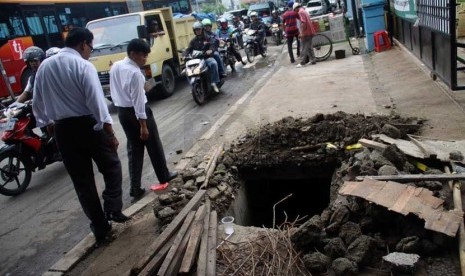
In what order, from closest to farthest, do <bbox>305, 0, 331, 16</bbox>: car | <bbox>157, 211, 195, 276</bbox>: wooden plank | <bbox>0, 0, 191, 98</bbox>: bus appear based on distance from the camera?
<bbox>157, 211, 195, 276</bbox>: wooden plank
<bbox>0, 0, 191, 98</bbox>: bus
<bbox>305, 0, 331, 16</bbox>: car

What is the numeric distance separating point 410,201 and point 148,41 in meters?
8.63

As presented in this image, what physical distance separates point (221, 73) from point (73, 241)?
676 cm

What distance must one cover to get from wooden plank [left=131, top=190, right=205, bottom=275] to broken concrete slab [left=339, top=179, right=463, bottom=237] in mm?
→ 1469

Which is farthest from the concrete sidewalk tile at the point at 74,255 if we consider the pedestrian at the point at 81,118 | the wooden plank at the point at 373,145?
the wooden plank at the point at 373,145

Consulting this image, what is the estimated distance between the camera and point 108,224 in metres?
3.94

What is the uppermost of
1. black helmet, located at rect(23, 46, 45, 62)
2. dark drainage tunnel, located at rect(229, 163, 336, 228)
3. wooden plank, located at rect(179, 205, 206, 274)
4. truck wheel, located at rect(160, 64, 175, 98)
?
black helmet, located at rect(23, 46, 45, 62)

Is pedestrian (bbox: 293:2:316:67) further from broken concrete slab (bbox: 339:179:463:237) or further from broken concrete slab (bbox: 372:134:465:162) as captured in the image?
broken concrete slab (bbox: 339:179:463:237)

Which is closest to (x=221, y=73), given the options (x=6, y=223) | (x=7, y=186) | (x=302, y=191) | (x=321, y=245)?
(x=302, y=191)

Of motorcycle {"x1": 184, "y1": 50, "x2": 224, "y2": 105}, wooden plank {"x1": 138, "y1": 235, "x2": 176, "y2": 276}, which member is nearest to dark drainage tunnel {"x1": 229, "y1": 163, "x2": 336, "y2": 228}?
wooden plank {"x1": 138, "y1": 235, "x2": 176, "y2": 276}

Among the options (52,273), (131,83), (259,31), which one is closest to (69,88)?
(131,83)

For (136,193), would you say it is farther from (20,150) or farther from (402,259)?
(402,259)

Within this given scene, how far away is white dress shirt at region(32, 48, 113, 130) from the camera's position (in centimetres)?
341

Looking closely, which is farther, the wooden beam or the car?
the car

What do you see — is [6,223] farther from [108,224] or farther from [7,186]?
[108,224]
